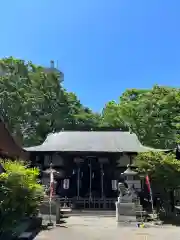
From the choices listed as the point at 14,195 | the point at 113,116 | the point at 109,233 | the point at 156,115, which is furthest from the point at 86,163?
the point at 14,195

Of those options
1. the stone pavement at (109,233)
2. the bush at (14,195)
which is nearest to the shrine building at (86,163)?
the stone pavement at (109,233)

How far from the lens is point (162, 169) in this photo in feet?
57.1

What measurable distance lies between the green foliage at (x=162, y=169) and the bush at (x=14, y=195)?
1002 cm

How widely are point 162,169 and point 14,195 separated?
1103 cm

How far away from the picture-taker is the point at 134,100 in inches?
1368

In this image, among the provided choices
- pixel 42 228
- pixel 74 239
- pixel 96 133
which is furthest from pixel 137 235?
pixel 96 133

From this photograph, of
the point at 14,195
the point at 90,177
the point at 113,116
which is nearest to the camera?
the point at 14,195

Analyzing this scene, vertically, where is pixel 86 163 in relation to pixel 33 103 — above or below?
below

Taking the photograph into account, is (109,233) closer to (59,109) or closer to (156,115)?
(156,115)

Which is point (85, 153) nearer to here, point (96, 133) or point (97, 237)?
point (96, 133)

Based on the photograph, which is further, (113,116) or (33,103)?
(33,103)

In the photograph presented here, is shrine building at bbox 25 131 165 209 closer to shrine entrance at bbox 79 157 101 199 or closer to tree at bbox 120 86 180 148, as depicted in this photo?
shrine entrance at bbox 79 157 101 199

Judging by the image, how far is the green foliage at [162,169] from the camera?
17.2 metres

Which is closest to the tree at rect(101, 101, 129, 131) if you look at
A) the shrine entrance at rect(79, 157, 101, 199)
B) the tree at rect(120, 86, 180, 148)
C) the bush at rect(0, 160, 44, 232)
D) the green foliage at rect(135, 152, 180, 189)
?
the tree at rect(120, 86, 180, 148)
